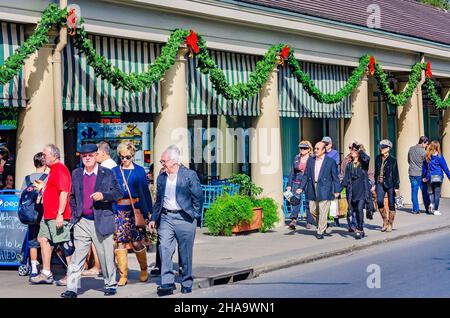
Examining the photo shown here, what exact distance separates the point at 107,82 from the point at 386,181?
19.7 feet

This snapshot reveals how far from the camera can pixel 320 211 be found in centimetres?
1741

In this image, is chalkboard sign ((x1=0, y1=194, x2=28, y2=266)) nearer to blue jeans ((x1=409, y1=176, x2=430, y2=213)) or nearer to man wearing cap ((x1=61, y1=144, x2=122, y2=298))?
man wearing cap ((x1=61, y1=144, x2=122, y2=298))

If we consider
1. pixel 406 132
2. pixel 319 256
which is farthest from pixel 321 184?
pixel 406 132

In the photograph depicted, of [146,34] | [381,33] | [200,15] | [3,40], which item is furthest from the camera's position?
[381,33]

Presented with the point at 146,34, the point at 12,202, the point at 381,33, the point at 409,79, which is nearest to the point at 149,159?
the point at 146,34

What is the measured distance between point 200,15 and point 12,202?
631 cm

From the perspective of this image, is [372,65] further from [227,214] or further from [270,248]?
[270,248]

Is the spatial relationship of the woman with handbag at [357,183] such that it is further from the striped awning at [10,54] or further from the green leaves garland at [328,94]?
the striped awning at [10,54]

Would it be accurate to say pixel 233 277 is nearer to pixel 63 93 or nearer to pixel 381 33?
pixel 63 93

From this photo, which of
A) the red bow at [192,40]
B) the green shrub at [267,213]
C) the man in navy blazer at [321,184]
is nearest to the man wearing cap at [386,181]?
the man in navy blazer at [321,184]

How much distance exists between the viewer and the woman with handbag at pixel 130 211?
475 inches

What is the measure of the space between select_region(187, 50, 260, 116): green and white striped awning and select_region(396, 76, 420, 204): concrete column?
7.55 metres

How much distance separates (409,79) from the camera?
2616cm

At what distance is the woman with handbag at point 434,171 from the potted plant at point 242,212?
515cm
